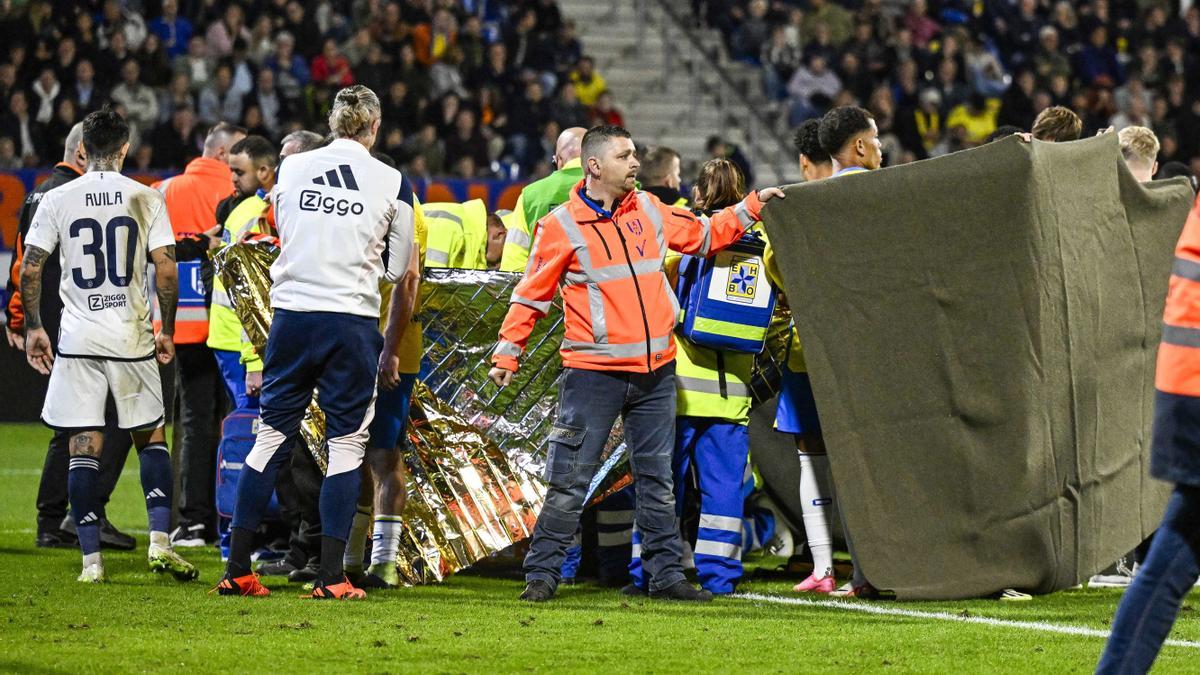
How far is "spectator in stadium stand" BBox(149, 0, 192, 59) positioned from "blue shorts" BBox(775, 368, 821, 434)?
12.7 meters

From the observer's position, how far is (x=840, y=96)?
20984mm

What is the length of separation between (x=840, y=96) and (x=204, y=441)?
42.7ft

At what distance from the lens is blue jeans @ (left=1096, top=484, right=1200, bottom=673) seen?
4.38m

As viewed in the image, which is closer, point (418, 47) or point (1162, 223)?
point (1162, 223)

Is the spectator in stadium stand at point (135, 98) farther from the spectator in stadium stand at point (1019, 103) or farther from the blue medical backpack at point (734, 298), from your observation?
the blue medical backpack at point (734, 298)

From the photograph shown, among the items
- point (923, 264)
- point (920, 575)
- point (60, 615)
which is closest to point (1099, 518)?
point (920, 575)

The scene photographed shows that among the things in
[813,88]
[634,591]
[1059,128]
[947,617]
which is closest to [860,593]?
[947,617]

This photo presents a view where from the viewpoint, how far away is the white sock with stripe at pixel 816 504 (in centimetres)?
748

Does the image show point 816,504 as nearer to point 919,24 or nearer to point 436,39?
point 436,39

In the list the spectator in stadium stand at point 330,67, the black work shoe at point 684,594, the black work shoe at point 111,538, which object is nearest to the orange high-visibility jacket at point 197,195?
the black work shoe at point 111,538

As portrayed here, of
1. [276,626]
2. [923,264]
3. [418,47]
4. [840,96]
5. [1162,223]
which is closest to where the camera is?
[276,626]

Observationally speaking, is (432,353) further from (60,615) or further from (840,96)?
(840,96)

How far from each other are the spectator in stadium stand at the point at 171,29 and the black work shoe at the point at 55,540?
10.5m

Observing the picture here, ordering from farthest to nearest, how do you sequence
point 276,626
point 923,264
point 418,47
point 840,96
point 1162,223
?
point 840,96
point 418,47
point 1162,223
point 923,264
point 276,626
